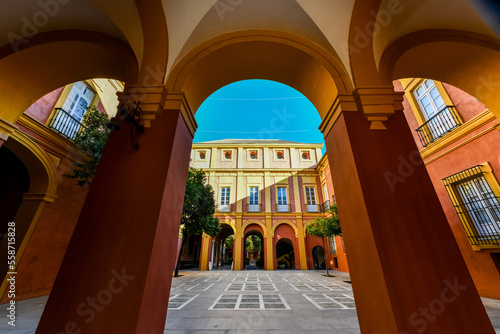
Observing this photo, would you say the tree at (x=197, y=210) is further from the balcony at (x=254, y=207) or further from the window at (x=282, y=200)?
the window at (x=282, y=200)

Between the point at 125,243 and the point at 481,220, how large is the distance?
8.71 metres

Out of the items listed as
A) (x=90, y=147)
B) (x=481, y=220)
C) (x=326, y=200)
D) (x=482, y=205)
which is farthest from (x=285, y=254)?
(x=90, y=147)

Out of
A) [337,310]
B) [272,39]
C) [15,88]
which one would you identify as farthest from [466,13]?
[15,88]

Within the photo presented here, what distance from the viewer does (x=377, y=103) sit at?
281 centimetres

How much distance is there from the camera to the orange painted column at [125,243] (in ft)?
6.02

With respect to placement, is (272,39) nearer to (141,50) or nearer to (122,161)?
(141,50)

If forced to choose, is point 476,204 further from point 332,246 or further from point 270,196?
point 270,196

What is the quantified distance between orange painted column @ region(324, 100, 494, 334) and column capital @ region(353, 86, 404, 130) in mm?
84

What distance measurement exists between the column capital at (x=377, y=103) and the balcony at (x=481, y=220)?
5.30 metres

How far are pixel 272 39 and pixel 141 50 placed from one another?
7.11 ft

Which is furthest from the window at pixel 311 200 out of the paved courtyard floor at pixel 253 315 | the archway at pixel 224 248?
the paved courtyard floor at pixel 253 315

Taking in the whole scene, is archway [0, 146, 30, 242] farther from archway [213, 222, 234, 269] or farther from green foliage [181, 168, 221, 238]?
archway [213, 222, 234, 269]

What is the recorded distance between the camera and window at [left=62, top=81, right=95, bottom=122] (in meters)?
7.29

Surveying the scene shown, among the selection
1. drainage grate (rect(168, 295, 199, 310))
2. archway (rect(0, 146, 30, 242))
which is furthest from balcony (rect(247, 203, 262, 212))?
archway (rect(0, 146, 30, 242))
